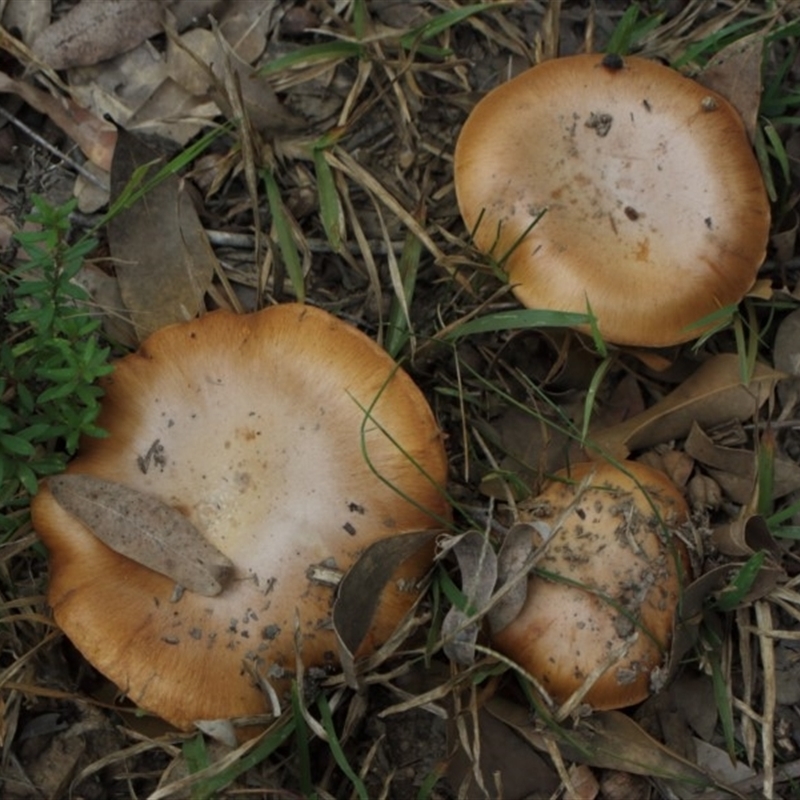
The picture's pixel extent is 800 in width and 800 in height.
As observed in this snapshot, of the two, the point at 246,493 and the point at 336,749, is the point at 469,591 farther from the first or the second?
the point at 246,493

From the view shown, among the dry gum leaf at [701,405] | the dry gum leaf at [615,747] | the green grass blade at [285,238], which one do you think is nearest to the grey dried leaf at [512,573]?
the dry gum leaf at [615,747]

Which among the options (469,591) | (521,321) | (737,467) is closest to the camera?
(469,591)

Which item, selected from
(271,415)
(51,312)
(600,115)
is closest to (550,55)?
(600,115)

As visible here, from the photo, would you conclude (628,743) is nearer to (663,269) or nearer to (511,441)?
(511,441)

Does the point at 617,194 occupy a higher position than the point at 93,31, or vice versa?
the point at 93,31

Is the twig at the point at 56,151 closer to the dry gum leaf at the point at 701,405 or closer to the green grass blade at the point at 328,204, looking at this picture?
the green grass blade at the point at 328,204

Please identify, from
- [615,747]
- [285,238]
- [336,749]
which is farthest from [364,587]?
[285,238]
